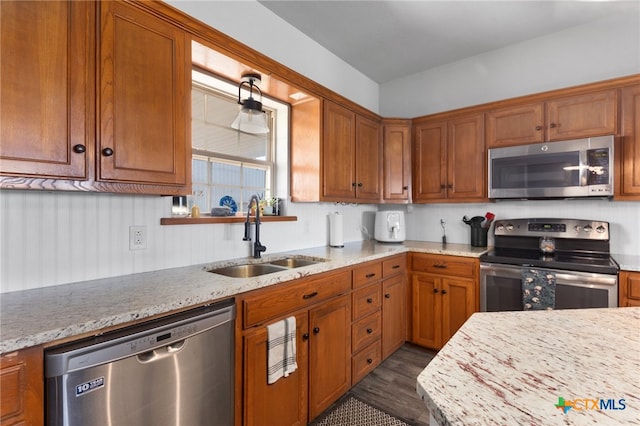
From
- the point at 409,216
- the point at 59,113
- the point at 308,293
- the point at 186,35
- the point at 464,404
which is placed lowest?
the point at 308,293

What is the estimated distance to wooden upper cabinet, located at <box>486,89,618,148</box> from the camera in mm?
2324

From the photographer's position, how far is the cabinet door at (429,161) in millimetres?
3066

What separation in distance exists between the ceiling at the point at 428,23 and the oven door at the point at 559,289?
6.67 ft

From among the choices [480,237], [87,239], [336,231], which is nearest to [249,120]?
[87,239]

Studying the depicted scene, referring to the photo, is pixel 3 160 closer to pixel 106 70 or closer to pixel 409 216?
pixel 106 70

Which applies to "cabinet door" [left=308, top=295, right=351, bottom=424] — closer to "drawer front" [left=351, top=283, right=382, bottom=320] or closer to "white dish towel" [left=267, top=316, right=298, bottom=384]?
"drawer front" [left=351, top=283, right=382, bottom=320]

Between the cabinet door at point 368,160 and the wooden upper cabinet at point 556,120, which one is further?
the cabinet door at point 368,160

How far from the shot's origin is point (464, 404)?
0.56 m

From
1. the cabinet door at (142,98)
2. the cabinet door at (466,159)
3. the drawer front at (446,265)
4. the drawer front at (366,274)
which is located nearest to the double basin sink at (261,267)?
the drawer front at (366,274)

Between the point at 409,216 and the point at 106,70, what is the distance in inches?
121

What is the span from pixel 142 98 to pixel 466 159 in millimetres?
2704

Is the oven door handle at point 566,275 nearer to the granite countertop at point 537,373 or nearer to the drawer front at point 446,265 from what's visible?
the drawer front at point 446,265

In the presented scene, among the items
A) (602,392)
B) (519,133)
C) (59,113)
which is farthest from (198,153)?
(519,133)

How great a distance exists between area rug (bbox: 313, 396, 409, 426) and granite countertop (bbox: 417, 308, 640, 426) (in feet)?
4.31
